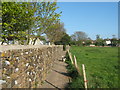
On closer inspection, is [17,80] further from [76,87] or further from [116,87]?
[116,87]

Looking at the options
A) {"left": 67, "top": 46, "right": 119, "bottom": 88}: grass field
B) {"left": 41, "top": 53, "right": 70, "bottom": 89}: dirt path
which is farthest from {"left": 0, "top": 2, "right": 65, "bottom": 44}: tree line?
{"left": 67, "top": 46, "right": 119, "bottom": 88}: grass field

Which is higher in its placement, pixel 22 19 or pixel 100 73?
pixel 22 19

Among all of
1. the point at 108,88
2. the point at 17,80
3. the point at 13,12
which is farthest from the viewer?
the point at 13,12

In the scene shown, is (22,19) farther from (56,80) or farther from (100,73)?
(100,73)

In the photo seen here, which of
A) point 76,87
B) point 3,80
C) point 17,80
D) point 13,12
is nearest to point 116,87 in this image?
point 76,87

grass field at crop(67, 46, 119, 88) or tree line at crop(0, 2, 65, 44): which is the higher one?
tree line at crop(0, 2, 65, 44)

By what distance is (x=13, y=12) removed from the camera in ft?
23.7

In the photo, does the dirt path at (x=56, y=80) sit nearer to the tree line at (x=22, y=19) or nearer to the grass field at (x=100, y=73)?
the grass field at (x=100, y=73)

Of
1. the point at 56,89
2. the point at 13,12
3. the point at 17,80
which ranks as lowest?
the point at 56,89

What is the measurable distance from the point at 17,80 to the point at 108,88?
3191 millimetres

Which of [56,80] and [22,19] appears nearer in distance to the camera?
[56,80]

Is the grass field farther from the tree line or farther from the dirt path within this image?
the tree line

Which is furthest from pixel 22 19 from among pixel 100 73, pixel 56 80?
pixel 100 73

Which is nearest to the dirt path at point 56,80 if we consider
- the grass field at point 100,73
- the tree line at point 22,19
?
the grass field at point 100,73
